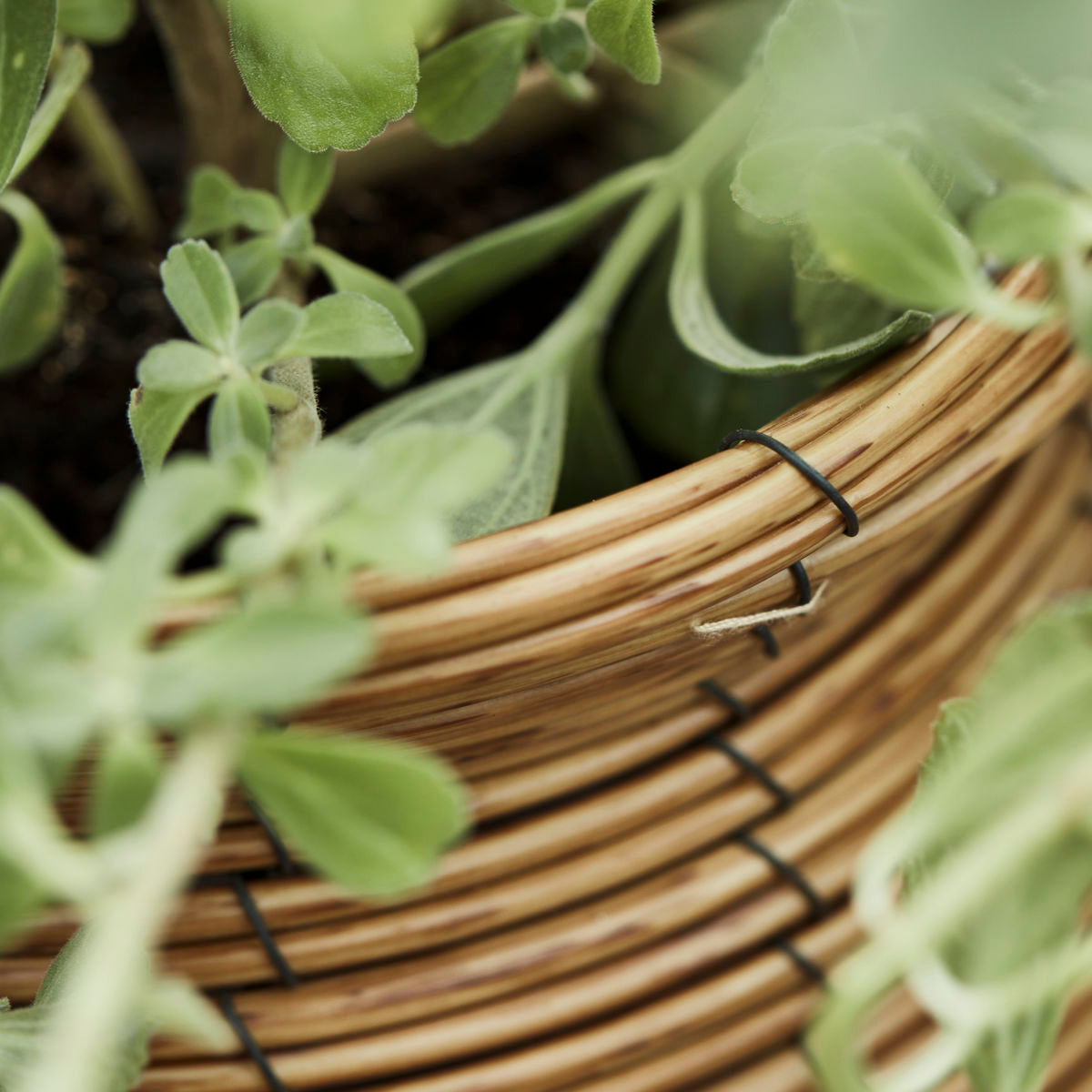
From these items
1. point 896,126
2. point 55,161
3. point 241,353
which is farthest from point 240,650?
point 55,161

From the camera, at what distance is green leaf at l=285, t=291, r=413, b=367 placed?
268mm

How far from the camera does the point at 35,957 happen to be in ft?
1.18

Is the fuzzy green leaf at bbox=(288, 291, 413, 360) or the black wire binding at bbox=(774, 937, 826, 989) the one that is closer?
the fuzzy green leaf at bbox=(288, 291, 413, 360)

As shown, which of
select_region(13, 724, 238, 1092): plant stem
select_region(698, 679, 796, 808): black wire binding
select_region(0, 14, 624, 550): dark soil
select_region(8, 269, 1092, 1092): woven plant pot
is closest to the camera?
select_region(13, 724, 238, 1092): plant stem

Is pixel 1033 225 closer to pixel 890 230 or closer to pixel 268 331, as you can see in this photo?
pixel 890 230

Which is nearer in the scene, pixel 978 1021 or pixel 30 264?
pixel 978 1021

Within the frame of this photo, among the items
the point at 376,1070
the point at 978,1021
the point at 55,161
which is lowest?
the point at 978,1021

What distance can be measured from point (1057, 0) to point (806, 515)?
0.42ft

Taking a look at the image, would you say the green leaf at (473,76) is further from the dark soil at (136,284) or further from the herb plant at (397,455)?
the dark soil at (136,284)

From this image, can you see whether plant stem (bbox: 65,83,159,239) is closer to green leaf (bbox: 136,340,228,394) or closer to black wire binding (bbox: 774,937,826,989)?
green leaf (bbox: 136,340,228,394)

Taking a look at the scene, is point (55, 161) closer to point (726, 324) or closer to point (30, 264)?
point (30, 264)

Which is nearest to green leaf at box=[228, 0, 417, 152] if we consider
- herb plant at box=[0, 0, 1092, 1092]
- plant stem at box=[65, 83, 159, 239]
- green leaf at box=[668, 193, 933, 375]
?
herb plant at box=[0, 0, 1092, 1092]

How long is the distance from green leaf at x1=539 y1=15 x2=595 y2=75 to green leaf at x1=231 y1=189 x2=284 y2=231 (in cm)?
10

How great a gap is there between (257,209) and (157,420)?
0.10 metres
